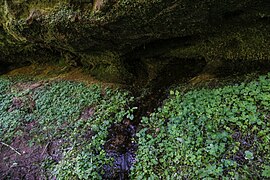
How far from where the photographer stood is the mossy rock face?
11.4 ft

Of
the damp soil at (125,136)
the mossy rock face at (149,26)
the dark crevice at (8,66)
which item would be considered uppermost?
the mossy rock face at (149,26)

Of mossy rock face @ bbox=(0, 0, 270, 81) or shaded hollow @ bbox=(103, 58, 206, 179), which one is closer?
mossy rock face @ bbox=(0, 0, 270, 81)

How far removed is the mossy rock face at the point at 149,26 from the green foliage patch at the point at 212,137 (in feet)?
3.20

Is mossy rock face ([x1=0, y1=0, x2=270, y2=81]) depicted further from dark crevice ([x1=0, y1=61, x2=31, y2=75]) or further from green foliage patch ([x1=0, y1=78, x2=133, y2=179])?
dark crevice ([x1=0, y1=61, x2=31, y2=75])

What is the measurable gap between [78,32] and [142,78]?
6.71ft

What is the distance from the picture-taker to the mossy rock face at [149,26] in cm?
348

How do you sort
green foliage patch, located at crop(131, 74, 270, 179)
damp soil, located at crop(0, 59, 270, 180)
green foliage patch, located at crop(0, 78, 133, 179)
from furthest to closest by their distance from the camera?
damp soil, located at crop(0, 59, 270, 180) < green foliage patch, located at crop(0, 78, 133, 179) < green foliage patch, located at crop(131, 74, 270, 179)

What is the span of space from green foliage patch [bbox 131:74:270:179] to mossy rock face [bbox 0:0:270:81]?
98 cm

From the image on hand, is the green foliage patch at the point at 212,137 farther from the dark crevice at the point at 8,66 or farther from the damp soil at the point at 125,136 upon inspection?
the dark crevice at the point at 8,66

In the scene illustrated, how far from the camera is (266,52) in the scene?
4.26 m

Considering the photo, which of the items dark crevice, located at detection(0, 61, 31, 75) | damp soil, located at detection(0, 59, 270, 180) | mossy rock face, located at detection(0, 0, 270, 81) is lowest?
damp soil, located at detection(0, 59, 270, 180)

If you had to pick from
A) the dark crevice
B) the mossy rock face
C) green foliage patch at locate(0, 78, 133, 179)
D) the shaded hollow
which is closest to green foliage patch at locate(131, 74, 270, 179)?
the shaded hollow

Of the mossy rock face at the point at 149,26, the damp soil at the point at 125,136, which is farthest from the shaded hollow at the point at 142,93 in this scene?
the mossy rock face at the point at 149,26

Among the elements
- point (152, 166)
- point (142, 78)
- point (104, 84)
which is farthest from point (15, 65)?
point (152, 166)
